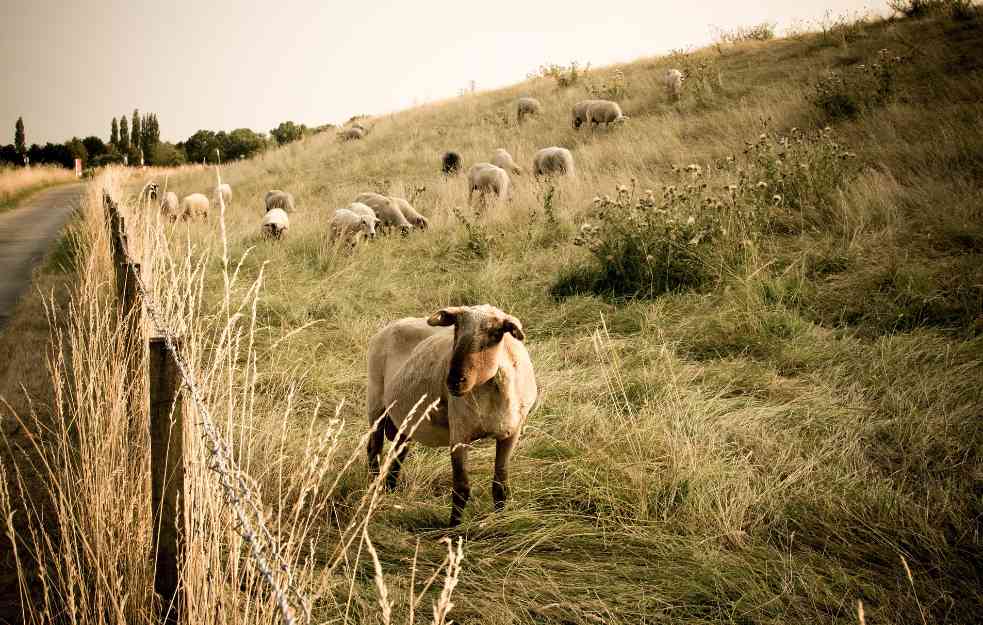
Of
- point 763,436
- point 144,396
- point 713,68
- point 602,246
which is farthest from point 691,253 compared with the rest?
point 713,68

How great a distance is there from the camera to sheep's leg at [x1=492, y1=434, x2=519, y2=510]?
9.84 feet

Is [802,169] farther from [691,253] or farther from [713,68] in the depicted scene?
[713,68]

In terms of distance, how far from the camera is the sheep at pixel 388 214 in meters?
11.0

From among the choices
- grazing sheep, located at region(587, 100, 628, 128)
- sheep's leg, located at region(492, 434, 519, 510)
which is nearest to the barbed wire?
sheep's leg, located at region(492, 434, 519, 510)

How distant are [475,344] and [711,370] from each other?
2.92 m

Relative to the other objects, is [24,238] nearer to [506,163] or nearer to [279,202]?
[279,202]

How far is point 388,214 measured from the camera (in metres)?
11.4

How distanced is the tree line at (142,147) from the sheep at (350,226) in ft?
126

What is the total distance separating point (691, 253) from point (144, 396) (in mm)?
5449

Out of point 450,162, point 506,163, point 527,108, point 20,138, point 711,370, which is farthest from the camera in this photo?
point 20,138

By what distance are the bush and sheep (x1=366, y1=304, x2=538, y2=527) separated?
37.4ft

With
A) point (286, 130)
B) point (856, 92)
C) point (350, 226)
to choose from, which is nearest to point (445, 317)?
point (350, 226)

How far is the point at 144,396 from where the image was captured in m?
3.10

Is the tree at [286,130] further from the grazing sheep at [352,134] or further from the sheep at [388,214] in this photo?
the sheep at [388,214]
